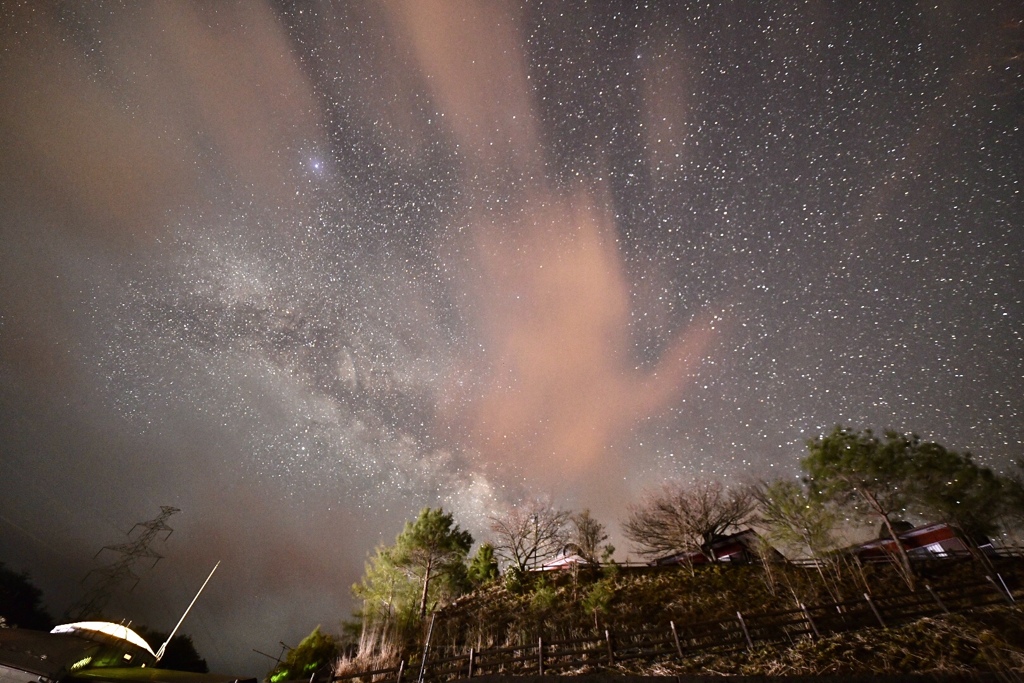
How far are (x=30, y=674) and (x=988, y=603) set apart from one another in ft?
110

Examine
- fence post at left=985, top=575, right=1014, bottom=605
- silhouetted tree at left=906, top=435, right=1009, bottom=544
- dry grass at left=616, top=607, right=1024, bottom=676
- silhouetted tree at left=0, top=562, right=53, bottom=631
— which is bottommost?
dry grass at left=616, top=607, right=1024, bottom=676

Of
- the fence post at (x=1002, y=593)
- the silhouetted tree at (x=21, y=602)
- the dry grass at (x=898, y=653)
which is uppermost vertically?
the silhouetted tree at (x=21, y=602)

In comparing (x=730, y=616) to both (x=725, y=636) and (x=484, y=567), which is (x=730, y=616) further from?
(x=484, y=567)

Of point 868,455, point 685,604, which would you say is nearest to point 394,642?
point 685,604

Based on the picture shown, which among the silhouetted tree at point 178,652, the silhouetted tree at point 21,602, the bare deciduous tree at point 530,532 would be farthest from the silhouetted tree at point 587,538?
the silhouetted tree at point 21,602

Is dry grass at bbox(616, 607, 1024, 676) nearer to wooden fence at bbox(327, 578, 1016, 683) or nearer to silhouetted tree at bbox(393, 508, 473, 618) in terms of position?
wooden fence at bbox(327, 578, 1016, 683)

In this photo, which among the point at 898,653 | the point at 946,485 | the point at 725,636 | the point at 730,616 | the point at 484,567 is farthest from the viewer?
the point at 484,567

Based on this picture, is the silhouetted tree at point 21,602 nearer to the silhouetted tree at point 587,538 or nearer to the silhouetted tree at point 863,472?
the silhouetted tree at point 587,538

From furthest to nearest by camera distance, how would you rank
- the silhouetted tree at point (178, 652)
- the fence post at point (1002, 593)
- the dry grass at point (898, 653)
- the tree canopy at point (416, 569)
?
1. the silhouetted tree at point (178, 652)
2. the tree canopy at point (416, 569)
3. the fence post at point (1002, 593)
4. the dry grass at point (898, 653)

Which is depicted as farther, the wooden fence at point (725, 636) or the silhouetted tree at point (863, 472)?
the silhouetted tree at point (863, 472)

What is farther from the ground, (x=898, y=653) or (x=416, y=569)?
Answer: (x=416, y=569)

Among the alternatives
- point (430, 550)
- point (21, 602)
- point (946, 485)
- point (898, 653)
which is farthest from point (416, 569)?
point (21, 602)

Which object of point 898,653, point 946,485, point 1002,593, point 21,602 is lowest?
point 898,653

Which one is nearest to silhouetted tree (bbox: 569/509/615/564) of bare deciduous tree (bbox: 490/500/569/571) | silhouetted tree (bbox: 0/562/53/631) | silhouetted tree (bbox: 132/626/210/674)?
bare deciduous tree (bbox: 490/500/569/571)
